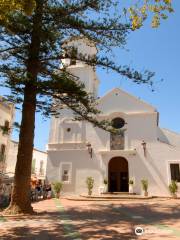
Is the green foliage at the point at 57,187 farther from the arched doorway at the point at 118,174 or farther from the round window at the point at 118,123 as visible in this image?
the round window at the point at 118,123

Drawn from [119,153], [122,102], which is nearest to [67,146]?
[119,153]

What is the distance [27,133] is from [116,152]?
11988mm

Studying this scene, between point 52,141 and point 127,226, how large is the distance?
16.1m

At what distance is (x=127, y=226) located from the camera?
327 inches

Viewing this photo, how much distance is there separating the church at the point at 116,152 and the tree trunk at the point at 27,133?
418 inches

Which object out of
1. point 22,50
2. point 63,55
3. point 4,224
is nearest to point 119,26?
point 63,55

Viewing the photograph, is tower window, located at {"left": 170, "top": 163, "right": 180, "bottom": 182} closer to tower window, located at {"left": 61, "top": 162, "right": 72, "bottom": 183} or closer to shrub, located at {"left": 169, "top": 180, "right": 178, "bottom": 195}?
shrub, located at {"left": 169, "top": 180, "right": 178, "bottom": 195}

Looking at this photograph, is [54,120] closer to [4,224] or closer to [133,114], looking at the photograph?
[133,114]

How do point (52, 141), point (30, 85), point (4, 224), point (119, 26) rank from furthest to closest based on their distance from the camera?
point (52, 141), point (119, 26), point (30, 85), point (4, 224)

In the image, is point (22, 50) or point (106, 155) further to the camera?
point (106, 155)

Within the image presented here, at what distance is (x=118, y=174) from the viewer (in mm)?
22250

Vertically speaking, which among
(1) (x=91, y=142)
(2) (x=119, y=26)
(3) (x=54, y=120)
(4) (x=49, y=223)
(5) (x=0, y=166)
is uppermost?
(2) (x=119, y=26)

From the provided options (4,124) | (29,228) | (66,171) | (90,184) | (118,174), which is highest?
(4,124)

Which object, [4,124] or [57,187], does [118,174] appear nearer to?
[57,187]
